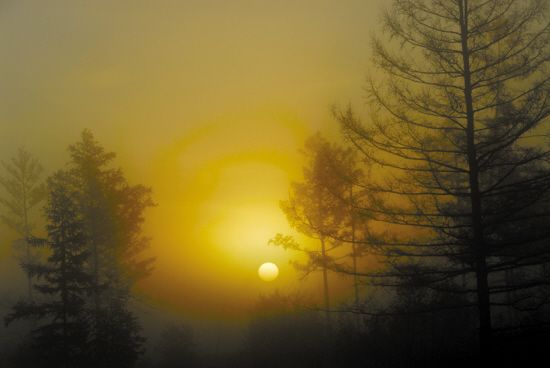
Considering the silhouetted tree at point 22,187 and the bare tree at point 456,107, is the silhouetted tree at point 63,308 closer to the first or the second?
the bare tree at point 456,107

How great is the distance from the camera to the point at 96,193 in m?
23.3

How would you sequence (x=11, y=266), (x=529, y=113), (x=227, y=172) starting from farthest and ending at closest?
(x=227, y=172) < (x=11, y=266) < (x=529, y=113)

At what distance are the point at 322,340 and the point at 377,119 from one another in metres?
11.9

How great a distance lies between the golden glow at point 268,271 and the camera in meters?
35.7

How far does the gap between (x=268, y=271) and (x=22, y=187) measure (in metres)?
16.9

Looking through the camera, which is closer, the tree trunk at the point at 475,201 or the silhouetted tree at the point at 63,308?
the tree trunk at the point at 475,201

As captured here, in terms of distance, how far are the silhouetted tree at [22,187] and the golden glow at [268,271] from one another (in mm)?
14984

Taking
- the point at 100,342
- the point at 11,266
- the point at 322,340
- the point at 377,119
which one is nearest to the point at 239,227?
the point at 11,266

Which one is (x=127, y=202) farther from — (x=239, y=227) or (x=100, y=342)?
(x=239, y=227)

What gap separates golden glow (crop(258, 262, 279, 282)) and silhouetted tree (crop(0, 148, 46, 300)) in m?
15.0

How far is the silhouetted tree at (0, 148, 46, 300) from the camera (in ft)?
98.5

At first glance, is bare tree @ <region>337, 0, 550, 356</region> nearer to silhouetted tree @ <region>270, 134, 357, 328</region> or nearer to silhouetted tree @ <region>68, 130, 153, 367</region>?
silhouetted tree @ <region>270, 134, 357, 328</region>

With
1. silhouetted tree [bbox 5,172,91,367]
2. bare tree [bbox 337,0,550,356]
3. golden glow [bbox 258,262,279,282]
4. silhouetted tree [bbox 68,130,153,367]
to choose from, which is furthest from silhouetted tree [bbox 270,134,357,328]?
golden glow [bbox 258,262,279,282]

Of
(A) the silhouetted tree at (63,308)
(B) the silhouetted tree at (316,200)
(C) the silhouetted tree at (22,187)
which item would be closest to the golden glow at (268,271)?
(B) the silhouetted tree at (316,200)
